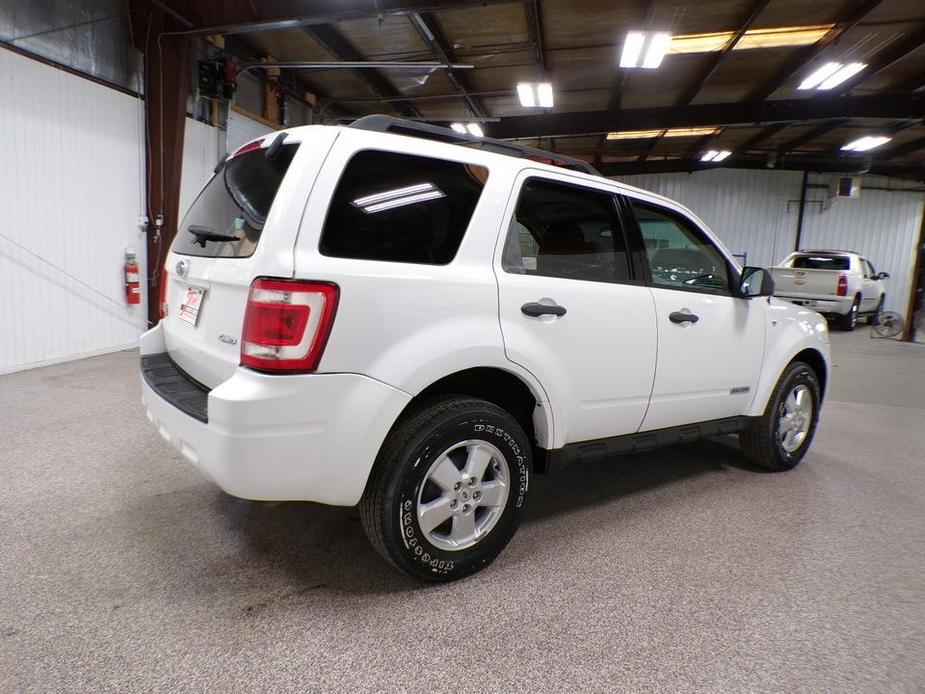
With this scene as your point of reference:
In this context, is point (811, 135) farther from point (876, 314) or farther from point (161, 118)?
point (161, 118)

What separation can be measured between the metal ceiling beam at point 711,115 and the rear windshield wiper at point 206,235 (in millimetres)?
10040

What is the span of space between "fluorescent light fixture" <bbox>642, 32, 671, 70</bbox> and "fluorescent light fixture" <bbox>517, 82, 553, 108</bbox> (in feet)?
5.62

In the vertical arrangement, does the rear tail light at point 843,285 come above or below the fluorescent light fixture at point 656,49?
below

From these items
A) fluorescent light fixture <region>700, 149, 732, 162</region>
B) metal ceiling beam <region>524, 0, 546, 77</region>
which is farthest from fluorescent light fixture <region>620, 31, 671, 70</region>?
fluorescent light fixture <region>700, 149, 732, 162</region>

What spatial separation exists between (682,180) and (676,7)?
1022cm

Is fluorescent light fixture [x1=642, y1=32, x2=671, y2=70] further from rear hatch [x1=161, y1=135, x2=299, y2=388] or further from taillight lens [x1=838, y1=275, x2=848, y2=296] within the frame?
rear hatch [x1=161, y1=135, x2=299, y2=388]

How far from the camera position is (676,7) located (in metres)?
6.67

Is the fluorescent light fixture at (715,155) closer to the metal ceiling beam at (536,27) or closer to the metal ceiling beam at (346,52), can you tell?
the metal ceiling beam at (536,27)

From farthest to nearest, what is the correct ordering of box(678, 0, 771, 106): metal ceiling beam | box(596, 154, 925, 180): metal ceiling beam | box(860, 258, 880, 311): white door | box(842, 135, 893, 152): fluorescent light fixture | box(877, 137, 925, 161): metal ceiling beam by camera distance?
1. box(596, 154, 925, 180): metal ceiling beam
2. box(877, 137, 925, 161): metal ceiling beam
3. box(842, 135, 893, 152): fluorescent light fixture
4. box(860, 258, 880, 311): white door
5. box(678, 0, 771, 106): metal ceiling beam

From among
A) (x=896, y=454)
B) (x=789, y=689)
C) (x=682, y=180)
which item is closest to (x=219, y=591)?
(x=789, y=689)

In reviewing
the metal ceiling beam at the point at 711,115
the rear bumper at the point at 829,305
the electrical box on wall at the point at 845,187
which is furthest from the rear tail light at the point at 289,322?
the electrical box on wall at the point at 845,187

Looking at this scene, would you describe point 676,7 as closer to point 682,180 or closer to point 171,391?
point 171,391

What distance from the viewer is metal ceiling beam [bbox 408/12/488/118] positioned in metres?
7.02

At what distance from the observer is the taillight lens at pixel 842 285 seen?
11.1 m
